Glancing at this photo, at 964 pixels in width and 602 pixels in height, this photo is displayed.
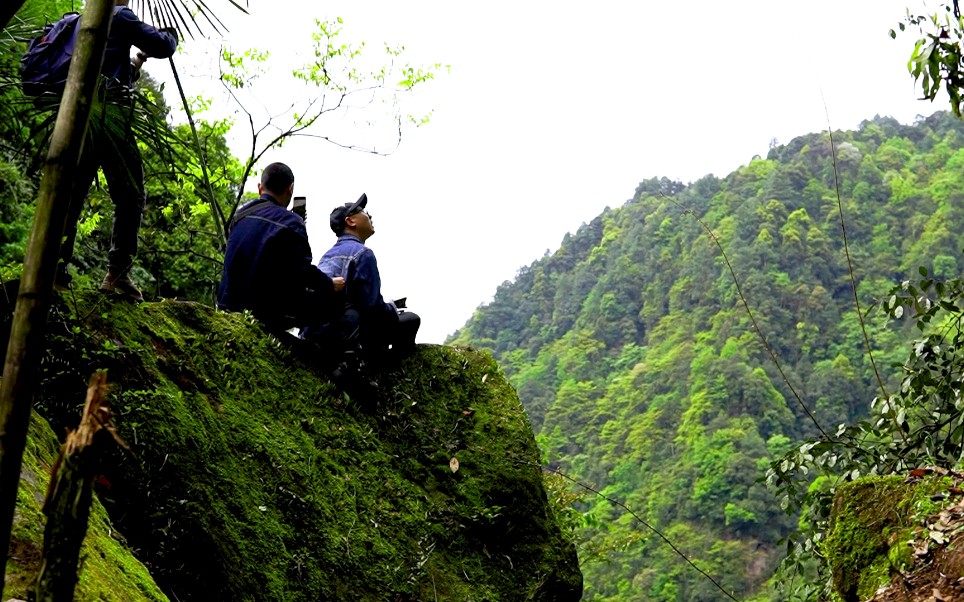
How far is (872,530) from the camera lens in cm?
442

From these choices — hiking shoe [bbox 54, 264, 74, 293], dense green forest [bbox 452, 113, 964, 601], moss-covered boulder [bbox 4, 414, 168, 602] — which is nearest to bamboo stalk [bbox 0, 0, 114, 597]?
moss-covered boulder [bbox 4, 414, 168, 602]

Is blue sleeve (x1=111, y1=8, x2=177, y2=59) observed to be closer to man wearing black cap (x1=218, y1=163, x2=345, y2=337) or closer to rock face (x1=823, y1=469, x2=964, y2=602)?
man wearing black cap (x1=218, y1=163, x2=345, y2=337)

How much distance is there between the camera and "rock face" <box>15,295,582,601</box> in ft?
13.1

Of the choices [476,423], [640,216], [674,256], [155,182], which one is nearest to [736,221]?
[674,256]

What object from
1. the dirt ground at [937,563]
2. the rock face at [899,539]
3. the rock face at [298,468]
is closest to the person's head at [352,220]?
the rock face at [298,468]

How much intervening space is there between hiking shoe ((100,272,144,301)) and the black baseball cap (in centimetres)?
180

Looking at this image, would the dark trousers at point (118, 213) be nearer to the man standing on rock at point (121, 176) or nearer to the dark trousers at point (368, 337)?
the man standing on rock at point (121, 176)

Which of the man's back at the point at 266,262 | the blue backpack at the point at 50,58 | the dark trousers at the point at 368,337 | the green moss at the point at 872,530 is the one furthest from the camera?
the dark trousers at the point at 368,337

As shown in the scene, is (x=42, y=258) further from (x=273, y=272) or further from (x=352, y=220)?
(x=352, y=220)

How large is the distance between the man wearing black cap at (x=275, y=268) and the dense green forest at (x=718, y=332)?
38.8 metres

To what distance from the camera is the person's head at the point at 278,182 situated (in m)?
5.61

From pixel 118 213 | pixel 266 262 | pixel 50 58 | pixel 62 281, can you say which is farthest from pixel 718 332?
pixel 50 58

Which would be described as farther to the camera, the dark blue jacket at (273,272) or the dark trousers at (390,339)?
the dark trousers at (390,339)

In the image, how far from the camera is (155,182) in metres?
15.0
